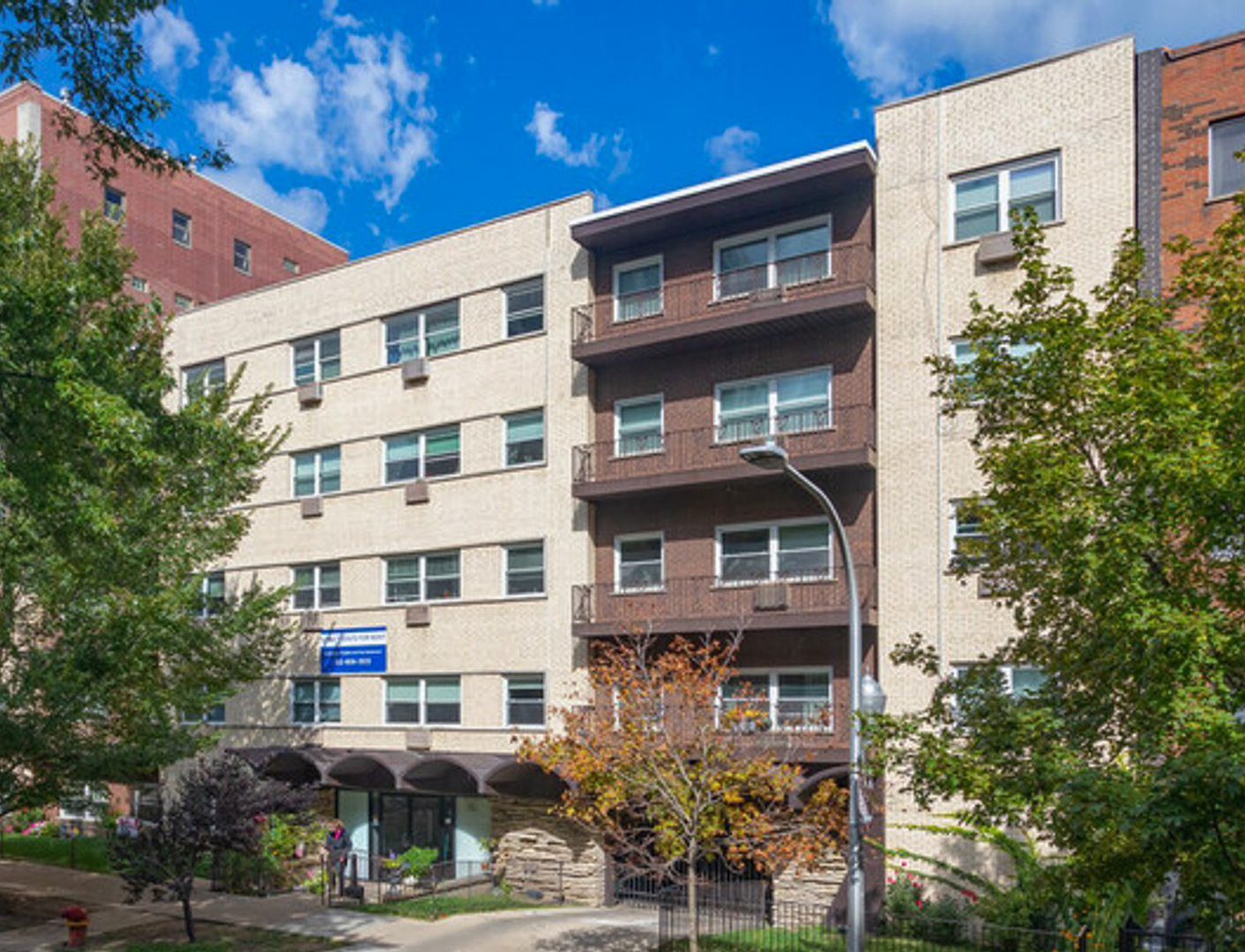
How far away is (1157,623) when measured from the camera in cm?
916

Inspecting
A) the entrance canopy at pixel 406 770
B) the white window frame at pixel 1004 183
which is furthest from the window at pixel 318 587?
the white window frame at pixel 1004 183

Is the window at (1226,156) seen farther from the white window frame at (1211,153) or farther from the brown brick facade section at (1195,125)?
the brown brick facade section at (1195,125)

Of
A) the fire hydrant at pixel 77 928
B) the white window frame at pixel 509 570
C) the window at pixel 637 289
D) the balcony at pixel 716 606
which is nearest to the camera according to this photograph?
the fire hydrant at pixel 77 928

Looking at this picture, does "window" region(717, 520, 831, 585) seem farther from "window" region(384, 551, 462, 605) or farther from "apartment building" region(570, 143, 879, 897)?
"window" region(384, 551, 462, 605)

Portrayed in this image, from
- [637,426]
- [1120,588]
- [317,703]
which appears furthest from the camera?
→ [317,703]

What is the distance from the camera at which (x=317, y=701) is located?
30.5 m

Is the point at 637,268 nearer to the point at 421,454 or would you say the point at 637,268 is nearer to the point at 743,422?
the point at 743,422

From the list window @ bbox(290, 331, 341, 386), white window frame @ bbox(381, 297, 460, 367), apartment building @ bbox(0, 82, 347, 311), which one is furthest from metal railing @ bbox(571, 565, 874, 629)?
apartment building @ bbox(0, 82, 347, 311)

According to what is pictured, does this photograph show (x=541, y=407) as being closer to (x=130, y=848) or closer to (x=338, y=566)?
(x=338, y=566)

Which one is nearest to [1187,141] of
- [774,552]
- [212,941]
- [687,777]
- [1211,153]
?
[1211,153]

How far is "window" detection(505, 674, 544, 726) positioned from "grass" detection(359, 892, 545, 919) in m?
4.09

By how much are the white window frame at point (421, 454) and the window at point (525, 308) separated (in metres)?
3.03

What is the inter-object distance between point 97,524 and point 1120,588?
38.3 feet

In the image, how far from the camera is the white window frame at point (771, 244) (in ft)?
77.4
